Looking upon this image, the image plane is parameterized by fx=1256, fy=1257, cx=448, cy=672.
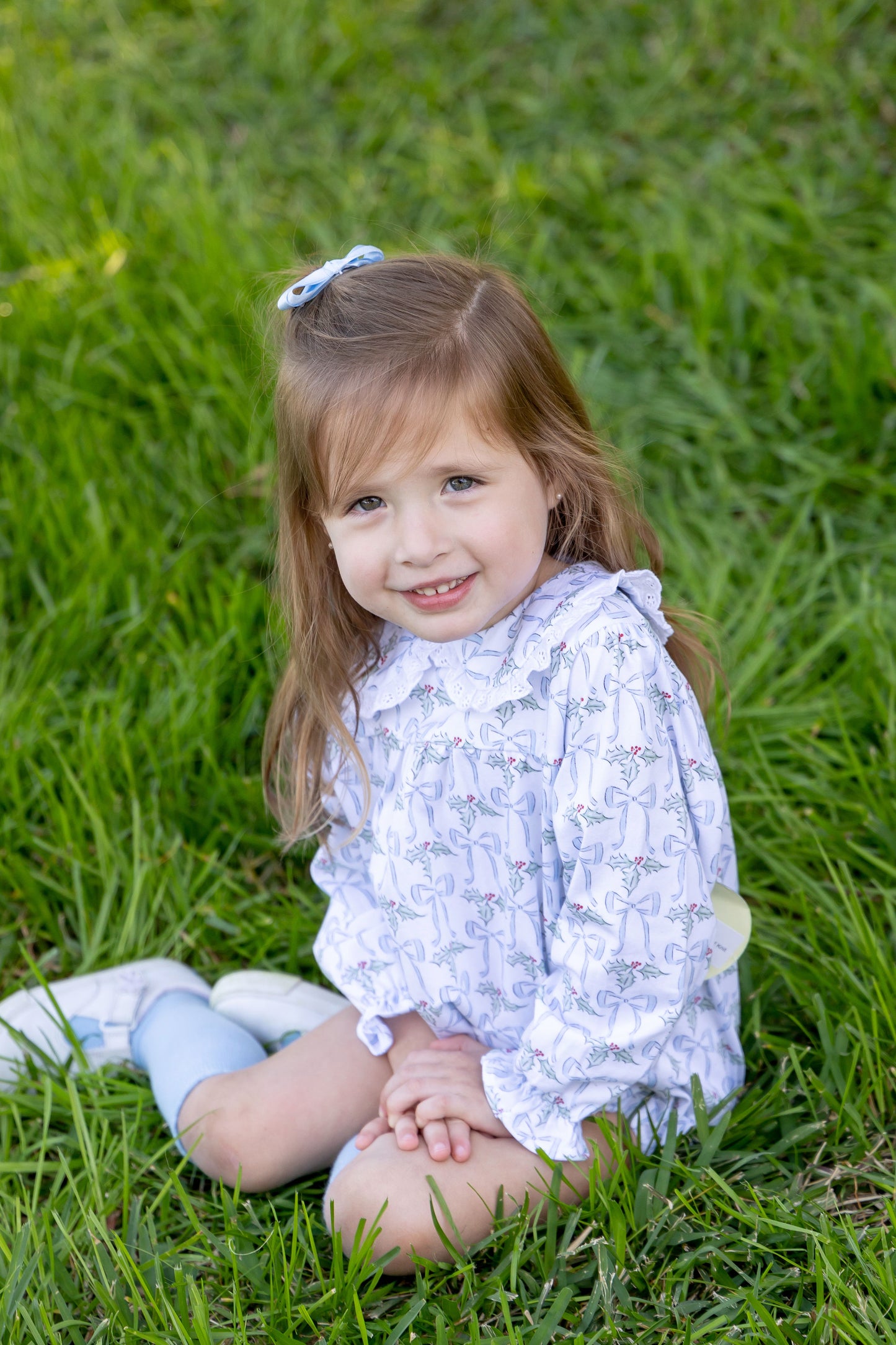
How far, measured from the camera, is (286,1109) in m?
1.64

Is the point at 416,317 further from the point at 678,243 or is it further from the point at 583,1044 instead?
the point at 678,243

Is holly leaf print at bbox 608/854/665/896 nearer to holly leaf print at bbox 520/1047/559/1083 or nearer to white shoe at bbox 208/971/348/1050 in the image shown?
holly leaf print at bbox 520/1047/559/1083

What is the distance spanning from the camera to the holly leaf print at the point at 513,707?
144cm

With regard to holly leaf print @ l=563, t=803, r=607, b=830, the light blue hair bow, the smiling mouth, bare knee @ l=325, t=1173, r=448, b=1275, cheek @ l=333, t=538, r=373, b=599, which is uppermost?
the light blue hair bow

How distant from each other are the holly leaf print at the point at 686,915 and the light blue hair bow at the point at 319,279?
31.3 inches

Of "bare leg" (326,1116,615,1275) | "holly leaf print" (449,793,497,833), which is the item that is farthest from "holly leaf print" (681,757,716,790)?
"bare leg" (326,1116,615,1275)

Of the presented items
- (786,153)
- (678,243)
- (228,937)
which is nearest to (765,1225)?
(228,937)

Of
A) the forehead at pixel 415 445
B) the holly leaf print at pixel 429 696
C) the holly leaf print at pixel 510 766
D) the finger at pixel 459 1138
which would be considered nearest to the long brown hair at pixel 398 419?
the forehead at pixel 415 445

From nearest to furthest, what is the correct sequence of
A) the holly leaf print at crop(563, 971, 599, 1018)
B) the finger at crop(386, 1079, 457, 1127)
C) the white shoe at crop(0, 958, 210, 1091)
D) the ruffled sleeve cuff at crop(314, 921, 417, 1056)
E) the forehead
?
1. the forehead
2. the holly leaf print at crop(563, 971, 599, 1018)
3. the finger at crop(386, 1079, 457, 1127)
4. the ruffled sleeve cuff at crop(314, 921, 417, 1056)
5. the white shoe at crop(0, 958, 210, 1091)

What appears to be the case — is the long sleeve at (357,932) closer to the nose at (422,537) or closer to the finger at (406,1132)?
the finger at (406,1132)

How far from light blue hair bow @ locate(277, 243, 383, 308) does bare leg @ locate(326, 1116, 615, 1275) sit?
100 cm

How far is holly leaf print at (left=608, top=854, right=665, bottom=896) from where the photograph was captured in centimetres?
137

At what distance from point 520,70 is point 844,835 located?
8.71ft

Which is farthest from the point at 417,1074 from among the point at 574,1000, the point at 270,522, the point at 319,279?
the point at 270,522
